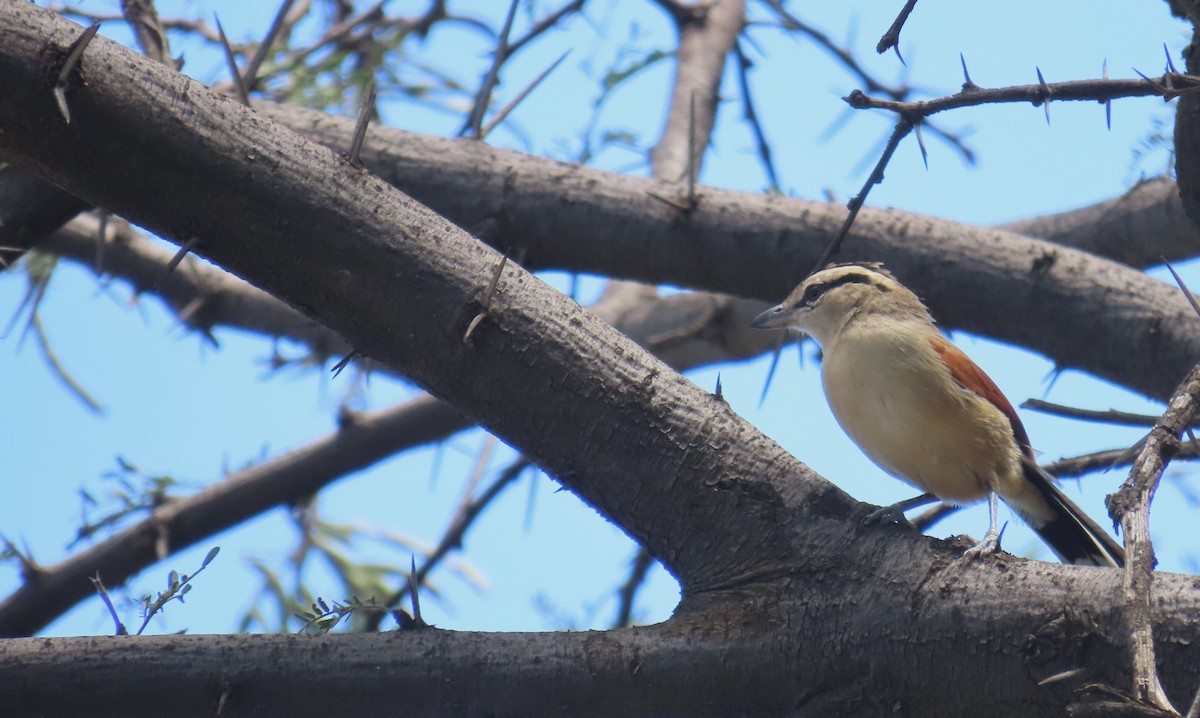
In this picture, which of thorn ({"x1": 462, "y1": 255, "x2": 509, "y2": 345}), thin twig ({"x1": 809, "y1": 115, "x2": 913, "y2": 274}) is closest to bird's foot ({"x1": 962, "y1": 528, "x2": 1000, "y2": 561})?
thin twig ({"x1": 809, "y1": 115, "x2": 913, "y2": 274})

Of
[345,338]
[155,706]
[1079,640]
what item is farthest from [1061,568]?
[155,706]

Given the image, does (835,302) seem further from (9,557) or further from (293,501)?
(9,557)

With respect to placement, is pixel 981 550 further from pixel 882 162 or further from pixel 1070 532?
pixel 1070 532

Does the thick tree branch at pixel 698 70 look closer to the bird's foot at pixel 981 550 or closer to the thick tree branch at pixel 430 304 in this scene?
the thick tree branch at pixel 430 304

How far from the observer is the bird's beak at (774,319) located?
5.54 meters

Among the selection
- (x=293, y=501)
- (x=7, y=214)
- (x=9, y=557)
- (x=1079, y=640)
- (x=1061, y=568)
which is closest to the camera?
(x=1079, y=640)

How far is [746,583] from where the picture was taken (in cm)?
321

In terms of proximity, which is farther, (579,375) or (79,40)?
(579,375)

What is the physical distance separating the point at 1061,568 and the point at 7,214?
3.98 meters

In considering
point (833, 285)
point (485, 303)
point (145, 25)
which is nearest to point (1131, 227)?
point (833, 285)

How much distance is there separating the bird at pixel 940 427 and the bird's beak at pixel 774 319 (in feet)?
1.52

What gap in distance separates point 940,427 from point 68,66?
10.9ft

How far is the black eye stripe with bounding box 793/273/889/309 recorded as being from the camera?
17.7 feet

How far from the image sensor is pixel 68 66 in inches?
113
